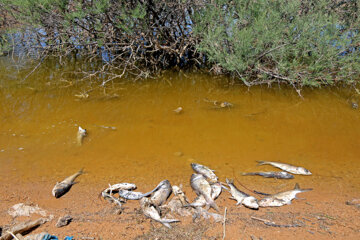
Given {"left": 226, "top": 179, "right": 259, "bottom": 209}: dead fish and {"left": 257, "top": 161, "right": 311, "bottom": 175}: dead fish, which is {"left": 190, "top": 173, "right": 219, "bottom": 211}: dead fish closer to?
{"left": 226, "top": 179, "right": 259, "bottom": 209}: dead fish

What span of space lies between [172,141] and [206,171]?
1.03 meters

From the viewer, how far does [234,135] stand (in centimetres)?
502

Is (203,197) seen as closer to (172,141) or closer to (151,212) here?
(151,212)

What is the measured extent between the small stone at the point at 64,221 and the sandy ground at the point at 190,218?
0.04 meters

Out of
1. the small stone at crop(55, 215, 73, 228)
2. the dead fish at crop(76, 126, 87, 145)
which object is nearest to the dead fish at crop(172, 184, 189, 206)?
the small stone at crop(55, 215, 73, 228)

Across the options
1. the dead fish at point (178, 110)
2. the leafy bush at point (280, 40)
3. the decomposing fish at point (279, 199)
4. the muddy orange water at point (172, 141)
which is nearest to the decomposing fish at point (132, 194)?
the muddy orange water at point (172, 141)

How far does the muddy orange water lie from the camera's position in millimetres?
3535

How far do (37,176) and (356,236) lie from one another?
13.1 ft

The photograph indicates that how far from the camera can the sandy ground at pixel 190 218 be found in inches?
119

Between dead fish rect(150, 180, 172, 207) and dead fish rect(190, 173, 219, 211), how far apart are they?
0.34m

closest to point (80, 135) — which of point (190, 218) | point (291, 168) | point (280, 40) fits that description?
point (190, 218)

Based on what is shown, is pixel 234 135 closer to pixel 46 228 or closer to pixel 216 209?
pixel 216 209

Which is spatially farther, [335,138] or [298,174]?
[335,138]

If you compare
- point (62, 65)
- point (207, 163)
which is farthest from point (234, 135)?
point (62, 65)
